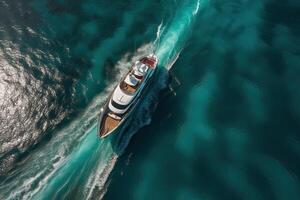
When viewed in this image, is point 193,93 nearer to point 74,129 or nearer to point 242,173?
point 242,173

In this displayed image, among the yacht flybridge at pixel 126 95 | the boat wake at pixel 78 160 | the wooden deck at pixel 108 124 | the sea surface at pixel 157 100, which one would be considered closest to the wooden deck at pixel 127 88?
the yacht flybridge at pixel 126 95

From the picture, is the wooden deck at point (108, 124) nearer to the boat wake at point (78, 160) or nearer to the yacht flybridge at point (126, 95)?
the yacht flybridge at point (126, 95)

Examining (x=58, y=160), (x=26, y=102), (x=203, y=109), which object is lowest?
(x=203, y=109)

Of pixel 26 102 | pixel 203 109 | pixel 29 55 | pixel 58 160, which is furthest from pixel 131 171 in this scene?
pixel 29 55

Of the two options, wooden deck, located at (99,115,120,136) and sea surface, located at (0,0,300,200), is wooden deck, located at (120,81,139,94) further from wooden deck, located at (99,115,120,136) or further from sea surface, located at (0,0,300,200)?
wooden deck, located at (99,115,120,136)

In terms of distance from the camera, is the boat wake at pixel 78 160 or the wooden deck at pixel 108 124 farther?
the wooden deck at pixel 108 124

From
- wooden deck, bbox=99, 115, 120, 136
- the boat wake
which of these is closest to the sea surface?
the boat wake
